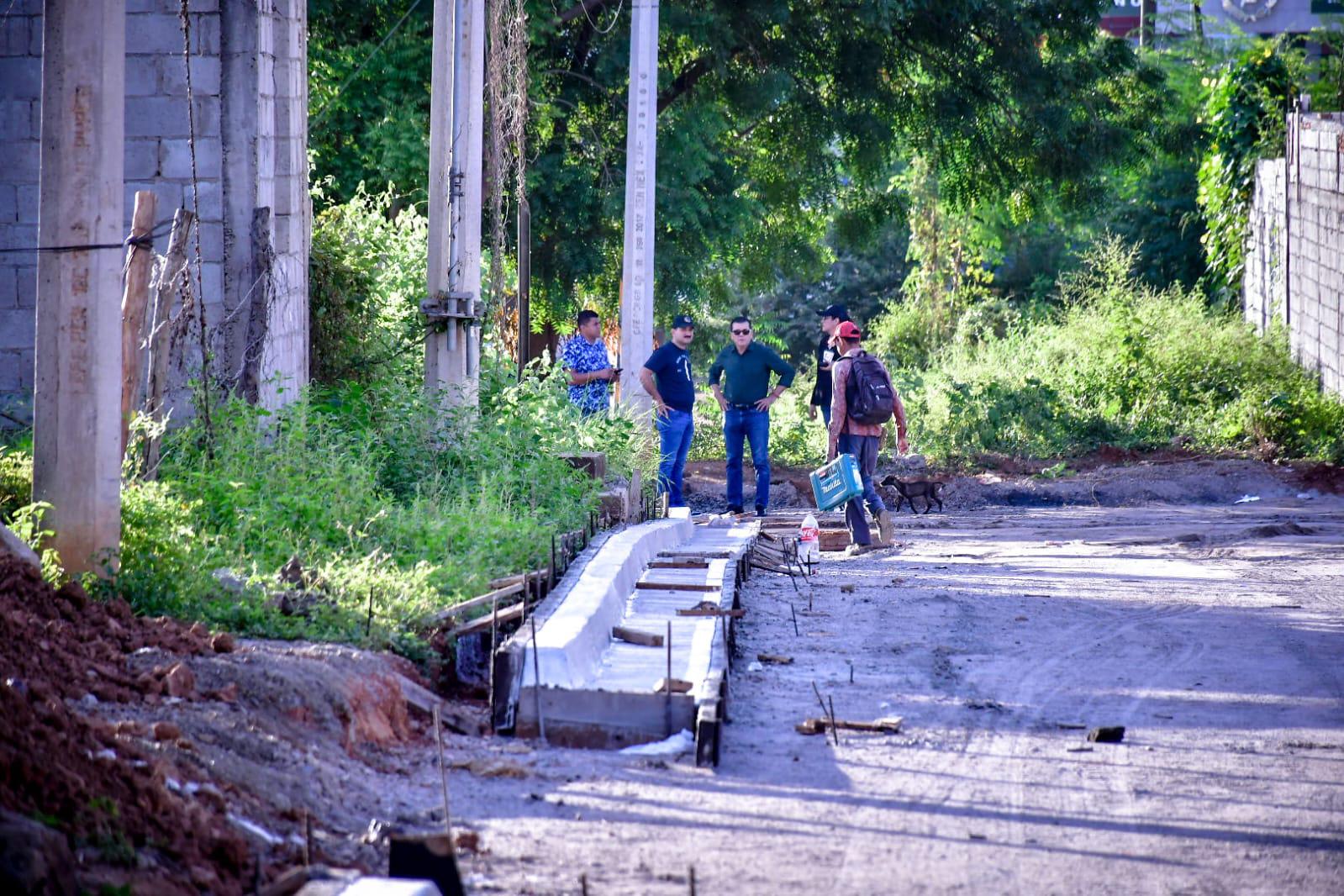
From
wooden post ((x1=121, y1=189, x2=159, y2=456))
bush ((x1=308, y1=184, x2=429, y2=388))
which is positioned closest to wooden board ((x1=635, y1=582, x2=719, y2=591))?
wooden post ((x1=121, y1=189, x2=159, y2=456))

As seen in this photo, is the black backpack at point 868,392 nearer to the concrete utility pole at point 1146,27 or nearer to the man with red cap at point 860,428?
the man with red cap at point 860,428

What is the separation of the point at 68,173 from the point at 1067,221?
25.7 metres

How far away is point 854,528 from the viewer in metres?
13.8

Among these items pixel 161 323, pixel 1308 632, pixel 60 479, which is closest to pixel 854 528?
pixel 1308 632

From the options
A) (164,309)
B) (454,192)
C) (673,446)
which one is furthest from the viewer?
(673,446)

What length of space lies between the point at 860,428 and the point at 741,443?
3.30 meters

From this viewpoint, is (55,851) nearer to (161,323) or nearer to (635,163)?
(161,323)

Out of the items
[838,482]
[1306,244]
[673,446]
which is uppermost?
[1306,244]

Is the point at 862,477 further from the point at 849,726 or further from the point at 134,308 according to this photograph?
the point at 849,726

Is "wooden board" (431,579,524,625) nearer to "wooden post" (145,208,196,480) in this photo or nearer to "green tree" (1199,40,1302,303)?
"wooden post" (145,208,196,480)

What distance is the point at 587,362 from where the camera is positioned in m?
17.3

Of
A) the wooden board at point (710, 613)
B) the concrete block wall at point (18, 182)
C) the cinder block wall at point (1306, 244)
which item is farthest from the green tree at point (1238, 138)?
the concrete block wall at point (18, 182)

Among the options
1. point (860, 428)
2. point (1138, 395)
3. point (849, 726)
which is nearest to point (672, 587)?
point (849, 726)

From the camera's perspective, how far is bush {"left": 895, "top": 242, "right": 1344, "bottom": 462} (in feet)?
66.9
